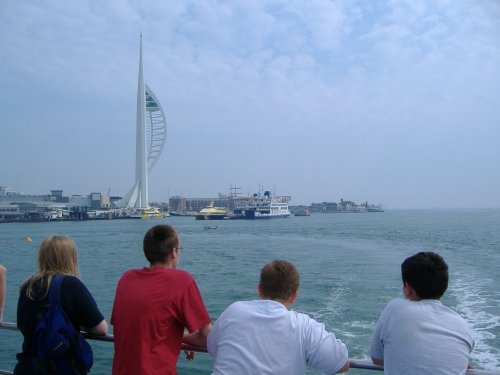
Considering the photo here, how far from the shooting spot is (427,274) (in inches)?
64.4

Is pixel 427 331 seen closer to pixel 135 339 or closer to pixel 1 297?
pixel 135 339

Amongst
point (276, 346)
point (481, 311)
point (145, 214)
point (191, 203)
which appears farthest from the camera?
point (191, 203)

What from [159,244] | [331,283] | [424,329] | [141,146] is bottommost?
[331,283]

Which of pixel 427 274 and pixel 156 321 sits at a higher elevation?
pixel 427 274

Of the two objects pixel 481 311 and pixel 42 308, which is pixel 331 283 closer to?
pixel 481 311

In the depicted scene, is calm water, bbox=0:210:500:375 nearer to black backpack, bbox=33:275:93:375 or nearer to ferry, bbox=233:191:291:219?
black backpack, bbox=33:275:93:375

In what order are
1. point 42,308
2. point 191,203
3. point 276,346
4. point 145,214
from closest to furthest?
point 276,346
point 42,308
point 145,214
point 191,203

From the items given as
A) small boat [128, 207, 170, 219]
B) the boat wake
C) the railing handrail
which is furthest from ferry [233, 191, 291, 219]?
the railing handrail

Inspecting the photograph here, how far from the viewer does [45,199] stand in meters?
99.5

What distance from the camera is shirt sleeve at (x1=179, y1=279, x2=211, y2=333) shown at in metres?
1.69

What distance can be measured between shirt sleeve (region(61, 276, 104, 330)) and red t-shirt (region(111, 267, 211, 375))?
0.45ft

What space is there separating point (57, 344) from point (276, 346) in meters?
0.74

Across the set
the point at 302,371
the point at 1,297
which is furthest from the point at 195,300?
the point at 1,297

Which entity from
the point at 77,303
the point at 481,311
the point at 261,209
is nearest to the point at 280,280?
the point at 77,303
